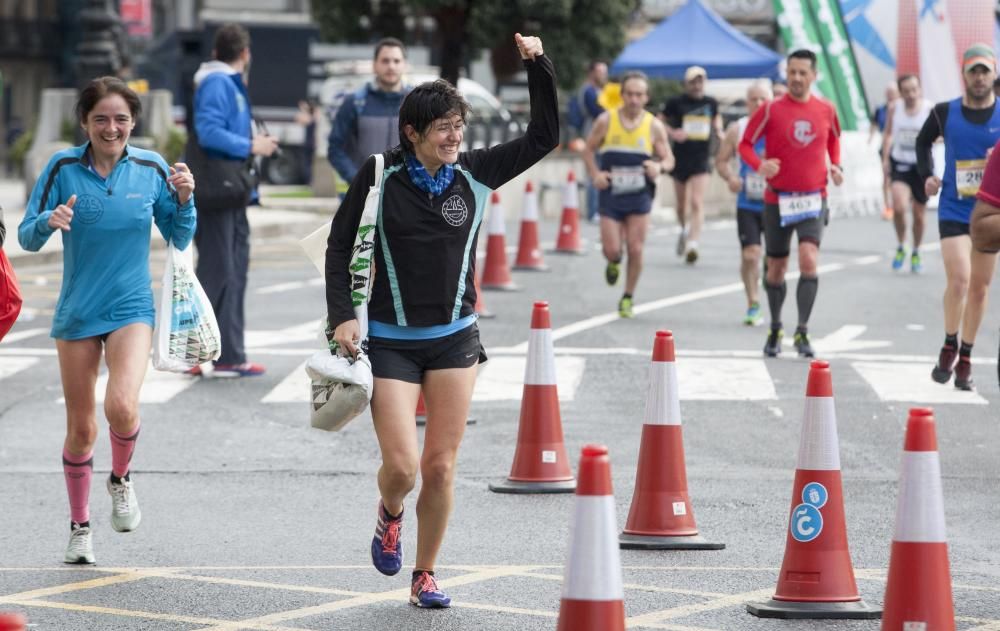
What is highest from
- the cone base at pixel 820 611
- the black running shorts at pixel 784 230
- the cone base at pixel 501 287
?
the black running shorts at pixel 784 230

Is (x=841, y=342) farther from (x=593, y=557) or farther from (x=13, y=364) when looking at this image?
(x=593, y=557)

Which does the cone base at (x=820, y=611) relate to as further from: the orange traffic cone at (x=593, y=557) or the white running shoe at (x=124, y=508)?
the white running shoe at (x=124, y=508)

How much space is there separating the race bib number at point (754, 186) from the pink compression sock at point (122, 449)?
8.02 metres

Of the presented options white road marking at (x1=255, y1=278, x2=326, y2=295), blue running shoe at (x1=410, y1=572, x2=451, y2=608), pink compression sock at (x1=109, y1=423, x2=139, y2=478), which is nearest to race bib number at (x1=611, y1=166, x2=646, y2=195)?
white road marking at (x1=255, y1=278, x2=326, y2=295)

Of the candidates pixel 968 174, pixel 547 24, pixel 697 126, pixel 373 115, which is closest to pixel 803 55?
pixel 968 174

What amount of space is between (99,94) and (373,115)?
489 cm

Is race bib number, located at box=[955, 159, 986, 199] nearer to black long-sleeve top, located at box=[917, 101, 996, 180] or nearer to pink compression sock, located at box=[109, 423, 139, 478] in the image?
black long-sleeve top, located at box=[917, 101, 996, 180]

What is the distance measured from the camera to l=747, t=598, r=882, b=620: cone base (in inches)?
243

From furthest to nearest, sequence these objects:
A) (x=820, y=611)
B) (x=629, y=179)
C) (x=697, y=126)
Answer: (x=697, y=126) → (x=629, y=179) → (x=820, y=611)

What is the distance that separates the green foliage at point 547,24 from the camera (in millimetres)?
40938

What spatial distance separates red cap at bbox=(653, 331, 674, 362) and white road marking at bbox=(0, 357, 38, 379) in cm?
607

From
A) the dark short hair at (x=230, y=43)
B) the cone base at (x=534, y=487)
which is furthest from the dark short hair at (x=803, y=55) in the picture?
the cone base at (x=534, y=487)

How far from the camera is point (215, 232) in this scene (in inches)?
471

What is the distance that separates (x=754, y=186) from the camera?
47.8ft
